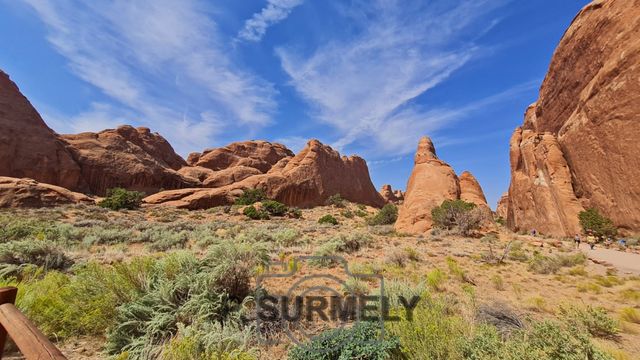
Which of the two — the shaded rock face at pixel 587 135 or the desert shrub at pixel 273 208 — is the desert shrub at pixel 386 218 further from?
the shaded rock face at pixel 587 135

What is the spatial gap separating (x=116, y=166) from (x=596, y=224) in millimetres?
58253

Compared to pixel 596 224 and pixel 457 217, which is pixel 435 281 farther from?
pixel 596 224

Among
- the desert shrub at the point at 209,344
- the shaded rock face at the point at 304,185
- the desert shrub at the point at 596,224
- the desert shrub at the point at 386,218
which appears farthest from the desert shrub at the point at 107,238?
the desert shrub at the point at 596,224

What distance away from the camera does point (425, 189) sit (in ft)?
90.9

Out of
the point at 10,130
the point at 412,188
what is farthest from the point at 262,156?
the point at 412,188

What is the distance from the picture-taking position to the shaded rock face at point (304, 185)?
3800 cm

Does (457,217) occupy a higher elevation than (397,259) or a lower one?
higher

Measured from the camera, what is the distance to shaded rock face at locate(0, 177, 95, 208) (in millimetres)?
25828

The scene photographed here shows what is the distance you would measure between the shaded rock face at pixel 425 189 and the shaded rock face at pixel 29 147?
148ft

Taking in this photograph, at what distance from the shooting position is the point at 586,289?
7.57 meters

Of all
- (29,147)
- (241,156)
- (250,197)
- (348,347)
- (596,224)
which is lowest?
(348,347)

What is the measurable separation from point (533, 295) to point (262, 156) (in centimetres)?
6658

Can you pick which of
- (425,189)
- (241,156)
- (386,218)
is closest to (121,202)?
(386,218)

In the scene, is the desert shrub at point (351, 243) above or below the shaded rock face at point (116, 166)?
below
